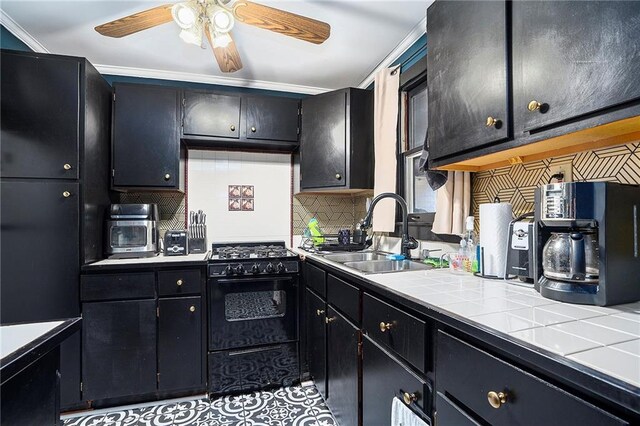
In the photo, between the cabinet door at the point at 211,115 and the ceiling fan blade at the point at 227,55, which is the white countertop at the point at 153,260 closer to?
the cabinet door at the point at 211,115

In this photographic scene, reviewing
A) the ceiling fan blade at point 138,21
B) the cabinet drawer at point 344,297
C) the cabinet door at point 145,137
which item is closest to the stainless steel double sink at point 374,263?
the cabinet drawer at point 344,297

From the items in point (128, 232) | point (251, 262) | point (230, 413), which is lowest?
point (230, 413)

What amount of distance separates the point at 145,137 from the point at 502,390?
8.67ft

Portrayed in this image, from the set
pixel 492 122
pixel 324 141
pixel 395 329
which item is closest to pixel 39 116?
pixel 324 141

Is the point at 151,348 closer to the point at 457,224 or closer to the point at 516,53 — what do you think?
the point at 457,224

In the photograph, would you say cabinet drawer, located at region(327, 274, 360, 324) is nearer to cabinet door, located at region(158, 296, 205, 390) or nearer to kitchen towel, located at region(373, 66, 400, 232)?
kitchen towel, located at region(373, 66, 400, 232)

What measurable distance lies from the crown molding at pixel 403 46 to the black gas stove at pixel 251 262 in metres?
1.65

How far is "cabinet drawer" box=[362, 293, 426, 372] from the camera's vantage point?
3.32 ft

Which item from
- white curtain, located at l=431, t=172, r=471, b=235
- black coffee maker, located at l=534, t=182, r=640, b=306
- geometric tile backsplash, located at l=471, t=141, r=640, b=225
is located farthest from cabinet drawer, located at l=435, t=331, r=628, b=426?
white curtain, located at l=431, t=172, r=471, b=235

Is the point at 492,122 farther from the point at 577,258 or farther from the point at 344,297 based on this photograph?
the point at 344,297

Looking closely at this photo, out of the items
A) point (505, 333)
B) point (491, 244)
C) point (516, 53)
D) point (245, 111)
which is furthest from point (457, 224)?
point (245, 111)

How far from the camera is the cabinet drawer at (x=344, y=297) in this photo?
4.83 feet

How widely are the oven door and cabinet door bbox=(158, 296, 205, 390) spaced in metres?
0.11

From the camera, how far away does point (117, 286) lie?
2061mm
